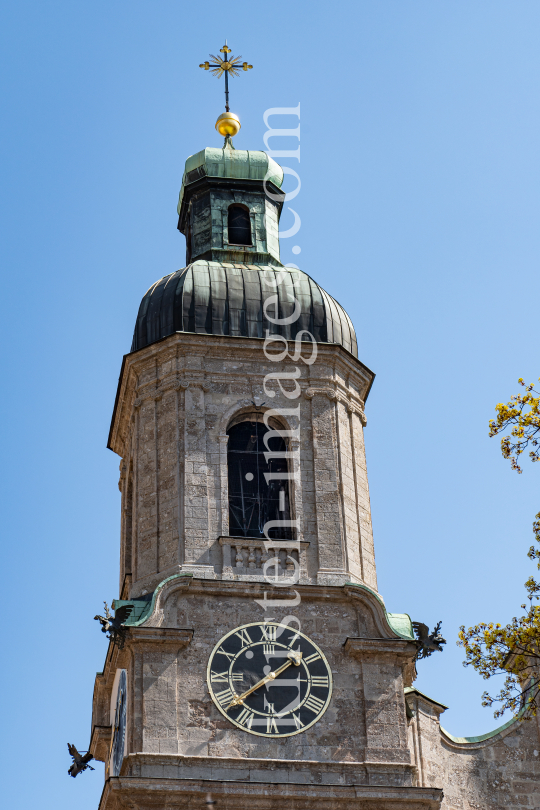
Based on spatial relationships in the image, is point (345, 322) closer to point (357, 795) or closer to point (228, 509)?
point (228, 509)

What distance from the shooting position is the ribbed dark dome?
29.0m

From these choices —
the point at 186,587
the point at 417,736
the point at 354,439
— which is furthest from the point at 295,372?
the point at 417,736

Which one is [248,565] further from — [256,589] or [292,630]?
[292,630]

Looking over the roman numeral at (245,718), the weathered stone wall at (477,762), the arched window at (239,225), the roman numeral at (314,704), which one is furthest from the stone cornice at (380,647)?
the arched window at (239,225)

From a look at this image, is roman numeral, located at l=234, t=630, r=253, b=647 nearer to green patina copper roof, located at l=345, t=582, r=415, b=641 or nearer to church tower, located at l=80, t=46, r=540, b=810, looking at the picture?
church tower, located at l=80, t=46, r=540, b=810

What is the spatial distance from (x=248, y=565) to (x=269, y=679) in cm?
220

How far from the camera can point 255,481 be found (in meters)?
27.6

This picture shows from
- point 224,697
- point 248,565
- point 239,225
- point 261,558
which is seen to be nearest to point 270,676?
point 224,697

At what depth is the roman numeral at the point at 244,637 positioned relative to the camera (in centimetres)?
2512

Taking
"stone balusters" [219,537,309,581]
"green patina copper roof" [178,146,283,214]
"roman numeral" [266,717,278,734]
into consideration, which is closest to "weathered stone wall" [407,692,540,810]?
"roman numeral" [266,717,278,734]

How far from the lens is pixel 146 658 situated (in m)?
24.7

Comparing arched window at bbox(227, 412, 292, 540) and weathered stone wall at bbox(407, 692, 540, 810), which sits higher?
arched window at bbox(227, 412, 292, 540)

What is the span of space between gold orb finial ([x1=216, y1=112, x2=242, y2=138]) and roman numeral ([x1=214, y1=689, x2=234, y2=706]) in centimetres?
1448

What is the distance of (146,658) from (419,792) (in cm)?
475
